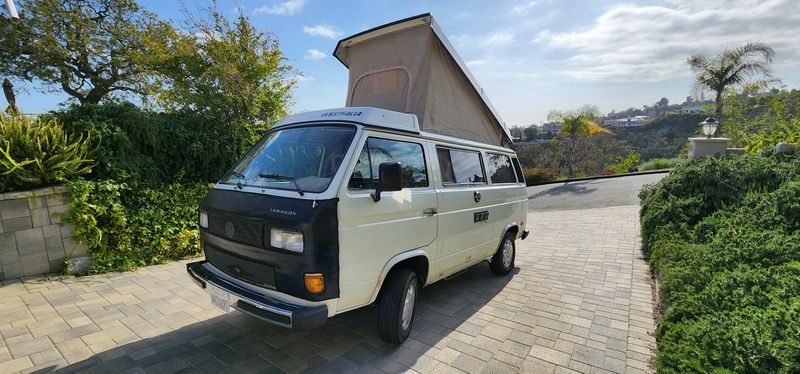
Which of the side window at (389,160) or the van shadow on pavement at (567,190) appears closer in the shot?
the side window at (389,160)

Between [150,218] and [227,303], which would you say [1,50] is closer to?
[150,218]

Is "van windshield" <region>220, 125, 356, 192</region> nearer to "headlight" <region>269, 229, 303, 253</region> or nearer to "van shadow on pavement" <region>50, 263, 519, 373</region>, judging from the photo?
"headlight" <region>269, 229, 303, 253</region>

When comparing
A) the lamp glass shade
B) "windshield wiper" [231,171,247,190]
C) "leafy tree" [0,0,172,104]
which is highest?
"leafy tree" [0,0,172,104]

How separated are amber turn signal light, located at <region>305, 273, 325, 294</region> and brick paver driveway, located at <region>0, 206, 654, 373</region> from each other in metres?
0.90

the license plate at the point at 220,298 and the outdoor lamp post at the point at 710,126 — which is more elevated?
the outdoor lamp post at the point at 710,126

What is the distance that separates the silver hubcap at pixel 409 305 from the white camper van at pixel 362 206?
0.8 inches

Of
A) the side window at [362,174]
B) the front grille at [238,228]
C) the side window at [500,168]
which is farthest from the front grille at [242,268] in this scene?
the side window at [500,168]

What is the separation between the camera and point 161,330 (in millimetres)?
3498

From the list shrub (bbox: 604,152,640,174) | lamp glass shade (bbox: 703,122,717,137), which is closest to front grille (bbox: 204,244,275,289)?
lamp glass shade (bbox: 703,122,717,137)

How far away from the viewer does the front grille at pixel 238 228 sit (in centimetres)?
268

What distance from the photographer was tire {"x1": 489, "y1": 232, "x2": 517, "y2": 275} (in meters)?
5.39

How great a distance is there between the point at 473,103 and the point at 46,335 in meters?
5.81

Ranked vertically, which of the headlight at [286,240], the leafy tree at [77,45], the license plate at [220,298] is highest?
the leafy tree at [77,45]

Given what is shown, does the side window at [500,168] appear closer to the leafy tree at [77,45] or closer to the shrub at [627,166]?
the leafy tree at [77,45]
